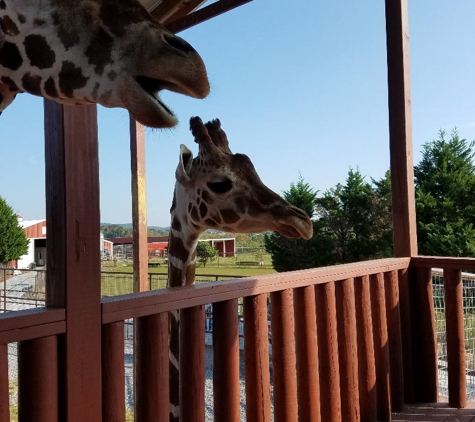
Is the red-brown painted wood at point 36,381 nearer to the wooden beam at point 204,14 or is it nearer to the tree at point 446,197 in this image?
the wooden beam at point 204,14

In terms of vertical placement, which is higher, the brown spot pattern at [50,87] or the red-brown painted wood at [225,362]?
the brown spot pattern at [50,87]

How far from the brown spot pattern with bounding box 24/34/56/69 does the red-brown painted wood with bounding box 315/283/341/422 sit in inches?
61.5

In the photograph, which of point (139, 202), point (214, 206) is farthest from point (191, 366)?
point (139, 202)

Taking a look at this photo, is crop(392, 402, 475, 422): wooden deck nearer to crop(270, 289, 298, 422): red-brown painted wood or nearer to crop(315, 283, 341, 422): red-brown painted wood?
crop(315, 283, 341, 422): red-brown painted wood

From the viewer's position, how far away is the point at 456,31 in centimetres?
2047

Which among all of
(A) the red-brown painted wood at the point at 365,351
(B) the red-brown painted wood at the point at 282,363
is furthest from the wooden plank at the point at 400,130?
(B) the red-brown painted wood at the point at 282,363

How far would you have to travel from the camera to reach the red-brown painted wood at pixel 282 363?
6.29 feet

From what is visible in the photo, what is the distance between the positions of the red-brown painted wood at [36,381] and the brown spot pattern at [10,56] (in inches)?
26.8

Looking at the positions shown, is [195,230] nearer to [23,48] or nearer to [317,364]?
[317,364]

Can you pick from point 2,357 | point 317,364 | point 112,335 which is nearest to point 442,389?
point 317,364

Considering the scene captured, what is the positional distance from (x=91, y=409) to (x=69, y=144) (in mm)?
720

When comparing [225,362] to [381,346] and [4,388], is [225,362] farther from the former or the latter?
[381,346]

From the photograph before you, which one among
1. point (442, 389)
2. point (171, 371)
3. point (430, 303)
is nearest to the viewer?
point (171, 371)

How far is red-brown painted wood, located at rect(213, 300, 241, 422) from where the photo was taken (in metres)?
1.71
